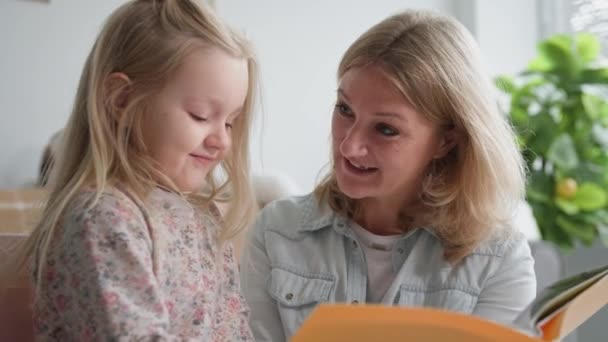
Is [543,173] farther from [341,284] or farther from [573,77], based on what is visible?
[341,284]

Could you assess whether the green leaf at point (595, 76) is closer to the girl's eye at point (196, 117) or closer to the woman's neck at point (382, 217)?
the woman's neck at point (382, 217)

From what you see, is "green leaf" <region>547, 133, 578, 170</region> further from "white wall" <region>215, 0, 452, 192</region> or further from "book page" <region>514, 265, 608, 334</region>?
"book page" <region>514, 265, 608, 334</region>

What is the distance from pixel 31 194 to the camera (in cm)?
204

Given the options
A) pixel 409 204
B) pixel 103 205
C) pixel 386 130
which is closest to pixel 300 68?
pixel 409 204

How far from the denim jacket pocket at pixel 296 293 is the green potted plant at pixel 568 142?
1.93m

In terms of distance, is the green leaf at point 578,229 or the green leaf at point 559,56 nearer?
the green leaf at point 578,229

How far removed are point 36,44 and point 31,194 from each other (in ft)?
4.66

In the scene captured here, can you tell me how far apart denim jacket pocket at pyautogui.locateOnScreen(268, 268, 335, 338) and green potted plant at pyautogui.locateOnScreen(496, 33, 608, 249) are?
1926 mm

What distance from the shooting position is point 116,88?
113cm

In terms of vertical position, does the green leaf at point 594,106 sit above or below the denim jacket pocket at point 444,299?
below

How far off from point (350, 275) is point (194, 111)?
1.63ft

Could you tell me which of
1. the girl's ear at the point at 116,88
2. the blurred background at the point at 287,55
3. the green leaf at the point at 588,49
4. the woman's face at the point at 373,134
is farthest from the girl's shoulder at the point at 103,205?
the green leaf at the point at 588,49

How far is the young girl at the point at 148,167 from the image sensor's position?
991 mm

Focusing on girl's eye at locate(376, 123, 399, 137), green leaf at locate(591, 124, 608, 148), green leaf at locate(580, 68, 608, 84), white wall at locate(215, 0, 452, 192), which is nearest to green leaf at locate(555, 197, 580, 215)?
green leaf at locate(591, 124, 608, 148)
